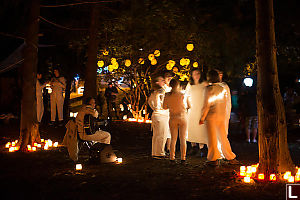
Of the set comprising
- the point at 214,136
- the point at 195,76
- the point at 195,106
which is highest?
the point at 195,76

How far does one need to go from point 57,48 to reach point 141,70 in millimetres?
5025

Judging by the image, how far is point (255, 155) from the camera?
10.9m

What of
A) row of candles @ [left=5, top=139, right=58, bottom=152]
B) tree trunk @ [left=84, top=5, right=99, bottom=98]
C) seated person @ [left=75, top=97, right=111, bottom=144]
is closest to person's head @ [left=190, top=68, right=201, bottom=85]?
seated person @ [left=75, top=97, right=111, bottom=144]

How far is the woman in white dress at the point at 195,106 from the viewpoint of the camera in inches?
387

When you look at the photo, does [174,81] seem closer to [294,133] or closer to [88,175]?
[88,175]

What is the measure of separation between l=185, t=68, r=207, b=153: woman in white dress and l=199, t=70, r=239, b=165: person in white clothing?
75cm

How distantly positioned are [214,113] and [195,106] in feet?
3.99

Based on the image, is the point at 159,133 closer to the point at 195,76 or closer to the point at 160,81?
the point at 160,81

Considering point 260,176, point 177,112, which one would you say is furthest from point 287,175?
point 177,112

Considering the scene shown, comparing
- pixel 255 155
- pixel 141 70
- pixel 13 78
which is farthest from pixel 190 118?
pixel 13 78

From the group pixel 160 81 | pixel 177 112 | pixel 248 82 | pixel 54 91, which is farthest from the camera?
pixel 54 91

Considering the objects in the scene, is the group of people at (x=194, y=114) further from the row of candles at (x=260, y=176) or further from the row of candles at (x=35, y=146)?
the row of candles at (x=35, y=146)

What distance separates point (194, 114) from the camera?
10125mm

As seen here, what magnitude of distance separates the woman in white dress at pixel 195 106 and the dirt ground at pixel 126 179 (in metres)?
0.61
